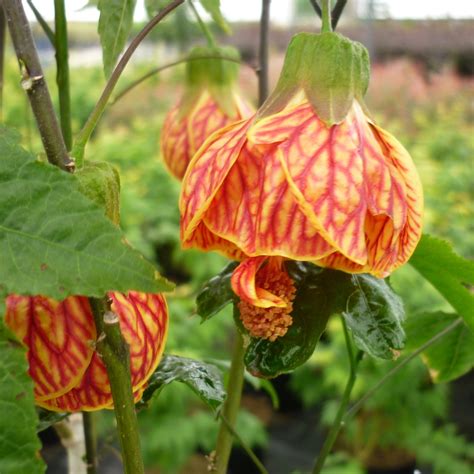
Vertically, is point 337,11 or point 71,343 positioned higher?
point 337,11

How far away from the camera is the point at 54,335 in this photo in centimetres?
35

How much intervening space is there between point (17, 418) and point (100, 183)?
0.38 feet

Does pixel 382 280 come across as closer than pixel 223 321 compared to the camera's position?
Yes

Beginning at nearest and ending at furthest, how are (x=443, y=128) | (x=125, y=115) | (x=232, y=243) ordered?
(x=232, y=243) → (x=443, y=128) → (x=125, y=115)

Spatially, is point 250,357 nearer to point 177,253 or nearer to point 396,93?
point 177,253

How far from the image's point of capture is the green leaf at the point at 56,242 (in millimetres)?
289

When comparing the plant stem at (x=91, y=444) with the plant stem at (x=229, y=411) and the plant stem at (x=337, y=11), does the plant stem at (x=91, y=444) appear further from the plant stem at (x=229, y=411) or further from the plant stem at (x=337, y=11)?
the plant stem at (x=337, y=11)

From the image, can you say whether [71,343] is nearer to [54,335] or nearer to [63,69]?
[54,335]

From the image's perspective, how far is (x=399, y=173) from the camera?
377 millimetres

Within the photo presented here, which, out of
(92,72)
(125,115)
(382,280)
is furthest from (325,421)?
(92,72)

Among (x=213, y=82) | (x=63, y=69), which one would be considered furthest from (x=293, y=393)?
(x=63, y=69)

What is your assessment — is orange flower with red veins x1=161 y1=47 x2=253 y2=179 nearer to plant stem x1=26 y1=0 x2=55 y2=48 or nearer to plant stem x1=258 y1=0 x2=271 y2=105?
plant stem x1=258 y1=0 x2=271 y2=105

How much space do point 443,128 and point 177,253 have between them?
8.47 ft

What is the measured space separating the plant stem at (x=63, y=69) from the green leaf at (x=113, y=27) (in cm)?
4
